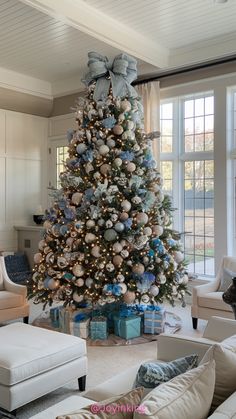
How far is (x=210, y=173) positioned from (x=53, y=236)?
255 cm

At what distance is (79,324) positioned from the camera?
428 cm

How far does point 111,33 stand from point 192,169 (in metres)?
2.30

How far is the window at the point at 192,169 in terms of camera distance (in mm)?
5902

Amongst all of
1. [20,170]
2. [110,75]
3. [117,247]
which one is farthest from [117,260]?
[20,170]

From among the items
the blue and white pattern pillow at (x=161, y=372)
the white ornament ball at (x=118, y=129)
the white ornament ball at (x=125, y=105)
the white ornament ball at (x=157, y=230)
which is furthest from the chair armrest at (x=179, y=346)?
the white ornament ball at (x=125, y=105)

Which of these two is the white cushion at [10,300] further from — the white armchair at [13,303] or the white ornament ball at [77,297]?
the white ornament ball at [77,297]

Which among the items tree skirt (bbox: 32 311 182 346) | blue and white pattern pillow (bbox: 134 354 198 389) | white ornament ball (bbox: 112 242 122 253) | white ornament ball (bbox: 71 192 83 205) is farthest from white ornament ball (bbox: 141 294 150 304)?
blue and white pattern pillow (bbox: 134 354 198 389)

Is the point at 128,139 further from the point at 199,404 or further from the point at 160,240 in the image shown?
the point at 199,404

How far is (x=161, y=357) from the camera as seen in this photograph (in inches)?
100

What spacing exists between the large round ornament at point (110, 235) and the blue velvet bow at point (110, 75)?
59.1 inches

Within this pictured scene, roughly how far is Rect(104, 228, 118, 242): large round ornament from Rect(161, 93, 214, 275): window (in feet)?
7.00

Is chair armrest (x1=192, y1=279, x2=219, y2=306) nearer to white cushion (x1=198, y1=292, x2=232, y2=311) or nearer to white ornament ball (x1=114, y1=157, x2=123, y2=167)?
white cushion (x1=198, y1=292, x2=232, y2=311)

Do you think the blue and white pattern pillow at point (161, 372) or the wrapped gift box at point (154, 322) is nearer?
the blue and white pattern pillow at point (161, 372)

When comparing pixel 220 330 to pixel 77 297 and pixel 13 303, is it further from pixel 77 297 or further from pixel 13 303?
pixel 13 303
